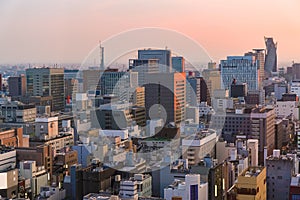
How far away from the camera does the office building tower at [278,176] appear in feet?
14.6

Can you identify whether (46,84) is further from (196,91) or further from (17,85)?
(196,91)

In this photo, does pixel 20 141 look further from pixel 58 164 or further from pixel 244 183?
pixel 244 183

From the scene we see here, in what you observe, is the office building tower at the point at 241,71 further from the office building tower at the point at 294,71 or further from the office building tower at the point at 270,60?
the office building tower at the point at 294,71

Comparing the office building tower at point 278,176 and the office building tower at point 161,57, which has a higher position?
the office building tower at point 161,57

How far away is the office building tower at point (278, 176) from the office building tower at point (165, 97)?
330 centimetres

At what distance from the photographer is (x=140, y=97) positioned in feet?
28.4

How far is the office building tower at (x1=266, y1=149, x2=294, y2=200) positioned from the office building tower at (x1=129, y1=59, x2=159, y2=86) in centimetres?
445

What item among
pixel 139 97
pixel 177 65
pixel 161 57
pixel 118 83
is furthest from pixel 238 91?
pixel 139 97

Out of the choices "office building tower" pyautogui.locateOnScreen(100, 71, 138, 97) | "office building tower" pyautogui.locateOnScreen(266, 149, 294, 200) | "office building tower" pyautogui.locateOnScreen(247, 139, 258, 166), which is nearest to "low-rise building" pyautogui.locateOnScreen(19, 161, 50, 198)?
"office building tower" pyautogui.locateOnScreen(266, 149, 294, 200)

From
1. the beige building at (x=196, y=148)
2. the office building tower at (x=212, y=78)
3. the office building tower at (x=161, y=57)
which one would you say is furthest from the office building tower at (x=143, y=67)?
the beige building at (x=196, y=148)

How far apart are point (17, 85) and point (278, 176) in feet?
29.8

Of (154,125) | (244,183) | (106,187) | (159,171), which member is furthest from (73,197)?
(154,125)

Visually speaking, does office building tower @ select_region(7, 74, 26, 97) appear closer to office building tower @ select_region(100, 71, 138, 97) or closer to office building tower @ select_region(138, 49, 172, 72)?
office building tower @ select_region(100, 71, 138, 97)

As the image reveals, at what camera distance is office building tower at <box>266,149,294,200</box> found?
175 inches
